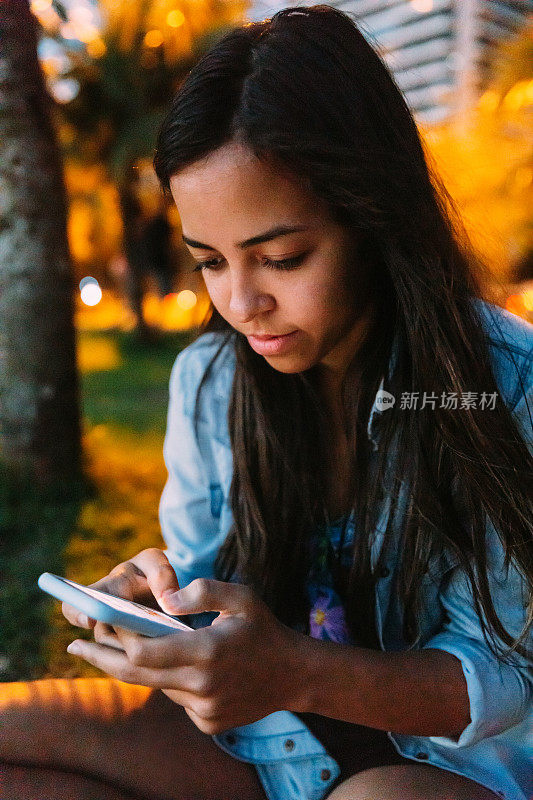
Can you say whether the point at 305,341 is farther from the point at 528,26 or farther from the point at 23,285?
the point at 528,26

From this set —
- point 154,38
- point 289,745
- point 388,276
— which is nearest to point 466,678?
point 289,745

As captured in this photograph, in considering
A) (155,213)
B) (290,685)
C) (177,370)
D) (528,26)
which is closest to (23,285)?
(177,370)

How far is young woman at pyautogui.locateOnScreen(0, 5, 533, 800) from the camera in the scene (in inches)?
43.5

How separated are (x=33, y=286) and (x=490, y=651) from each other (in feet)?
7.87

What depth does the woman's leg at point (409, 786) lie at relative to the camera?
1.13 metres

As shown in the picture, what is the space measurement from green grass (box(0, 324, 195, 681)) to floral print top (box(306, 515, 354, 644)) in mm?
903

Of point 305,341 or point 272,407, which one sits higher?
point 305,341

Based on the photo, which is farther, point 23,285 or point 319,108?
point 23,285

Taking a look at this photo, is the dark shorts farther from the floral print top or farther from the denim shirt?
the floral print top

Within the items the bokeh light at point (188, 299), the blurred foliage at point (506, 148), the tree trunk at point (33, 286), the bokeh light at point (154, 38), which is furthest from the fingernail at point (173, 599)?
the bokeh light at point (154, 38)

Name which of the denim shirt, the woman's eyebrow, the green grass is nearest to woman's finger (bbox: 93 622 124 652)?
the denim shirt

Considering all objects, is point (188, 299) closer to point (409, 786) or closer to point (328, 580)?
point (328, 580)

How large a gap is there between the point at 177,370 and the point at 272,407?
0.92 ft

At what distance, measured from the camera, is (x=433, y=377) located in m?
1.26
